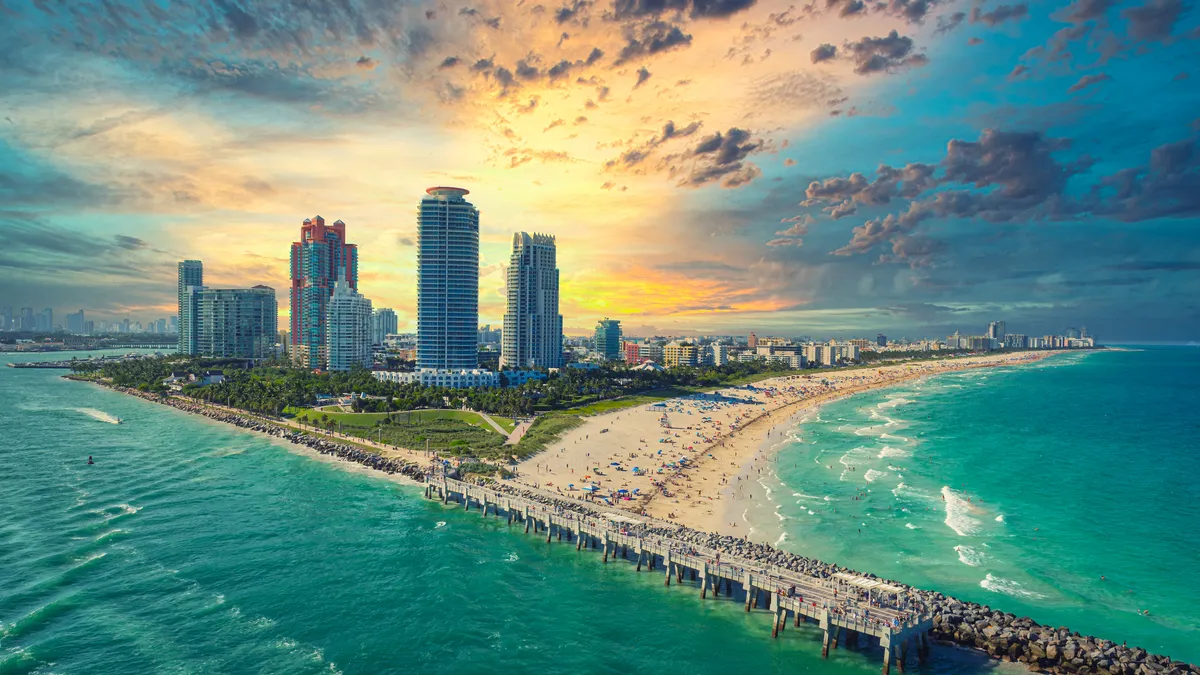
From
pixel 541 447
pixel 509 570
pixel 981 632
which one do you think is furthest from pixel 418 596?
pixel 541 447

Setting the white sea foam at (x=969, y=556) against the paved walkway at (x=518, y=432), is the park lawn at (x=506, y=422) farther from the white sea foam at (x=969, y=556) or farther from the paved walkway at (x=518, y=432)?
the white sea foam at (x=969, y=556)

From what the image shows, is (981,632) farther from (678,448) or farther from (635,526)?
(678,448)

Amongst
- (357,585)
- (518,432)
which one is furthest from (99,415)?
(357,585)

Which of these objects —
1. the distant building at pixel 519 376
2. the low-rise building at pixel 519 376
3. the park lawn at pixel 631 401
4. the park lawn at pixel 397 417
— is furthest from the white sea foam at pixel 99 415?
the park lawn at pixel 631 401

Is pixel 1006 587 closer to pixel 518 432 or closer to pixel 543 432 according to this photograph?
pixel 543 432

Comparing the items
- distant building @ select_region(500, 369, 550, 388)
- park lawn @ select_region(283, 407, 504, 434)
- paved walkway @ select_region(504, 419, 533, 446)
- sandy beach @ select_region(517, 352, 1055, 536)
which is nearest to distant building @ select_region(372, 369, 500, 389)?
distant building @ select_region(500, 369, 550, 388)

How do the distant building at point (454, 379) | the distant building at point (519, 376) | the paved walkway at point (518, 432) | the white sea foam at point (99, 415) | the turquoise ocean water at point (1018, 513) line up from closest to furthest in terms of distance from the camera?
the turquoise ocean water at point (1018, 513), the paved walkway at point (518, 432), the white sea foam at point (99, 415), the distant building at point (454, 379), the distant building at point (519, 376)
